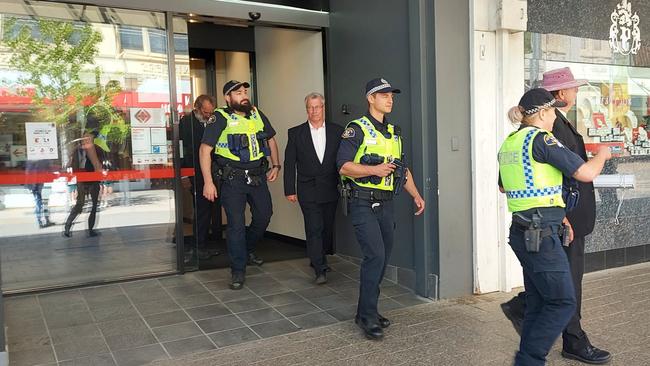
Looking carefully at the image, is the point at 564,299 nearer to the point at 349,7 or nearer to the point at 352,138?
the point at 352,138

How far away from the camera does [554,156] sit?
2910mm

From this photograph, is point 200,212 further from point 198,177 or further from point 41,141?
point 41,141

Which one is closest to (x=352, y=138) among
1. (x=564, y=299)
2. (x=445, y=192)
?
(x=445, y=192)

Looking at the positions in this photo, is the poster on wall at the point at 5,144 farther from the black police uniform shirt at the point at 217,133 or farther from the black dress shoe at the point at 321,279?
the black dress shoe at the point at 321,279

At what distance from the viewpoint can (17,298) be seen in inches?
194

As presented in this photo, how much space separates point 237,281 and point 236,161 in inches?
43.4

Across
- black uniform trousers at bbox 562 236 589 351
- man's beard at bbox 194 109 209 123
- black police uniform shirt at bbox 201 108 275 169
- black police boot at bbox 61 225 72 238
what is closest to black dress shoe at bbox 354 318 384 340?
black uniform trousers at bbox 562 236 589 351

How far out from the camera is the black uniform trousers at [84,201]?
5324 millimetres

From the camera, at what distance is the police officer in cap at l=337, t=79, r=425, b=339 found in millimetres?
3926

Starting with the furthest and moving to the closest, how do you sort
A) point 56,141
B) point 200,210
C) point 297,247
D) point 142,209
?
point 297,247
point 200,210
point 142,209
point 56,141

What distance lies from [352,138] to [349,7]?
2279 mm

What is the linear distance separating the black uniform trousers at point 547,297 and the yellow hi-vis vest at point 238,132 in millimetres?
2778

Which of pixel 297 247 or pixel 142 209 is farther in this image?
pixel 297 247

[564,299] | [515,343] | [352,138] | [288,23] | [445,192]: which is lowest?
[515,343]
